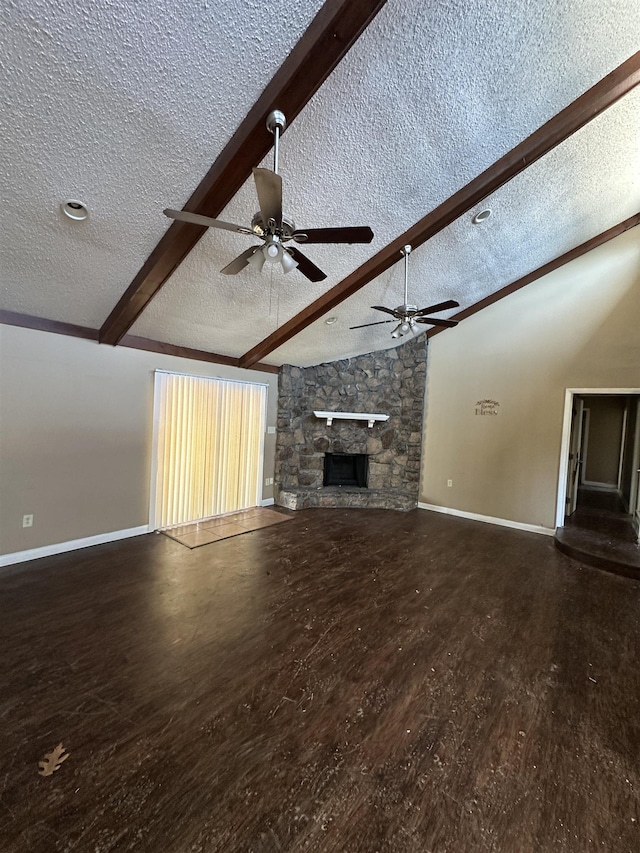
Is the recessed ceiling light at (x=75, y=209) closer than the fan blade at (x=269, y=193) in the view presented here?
No

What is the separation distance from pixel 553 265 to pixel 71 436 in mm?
6396

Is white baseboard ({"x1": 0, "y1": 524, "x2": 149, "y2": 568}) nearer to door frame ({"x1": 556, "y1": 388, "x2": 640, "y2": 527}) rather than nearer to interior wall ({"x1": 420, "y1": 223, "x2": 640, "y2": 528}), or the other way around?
interior wall ({"x1": 420, "y1": 223, "x2": 640, "y2": 528})

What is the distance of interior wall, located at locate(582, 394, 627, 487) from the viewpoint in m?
7.12

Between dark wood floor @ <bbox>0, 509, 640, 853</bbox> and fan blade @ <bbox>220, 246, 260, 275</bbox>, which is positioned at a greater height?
fan blade @ <bbox>220, 246, 260, 275</bbox>

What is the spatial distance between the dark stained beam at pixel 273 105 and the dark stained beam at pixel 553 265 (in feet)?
13.8

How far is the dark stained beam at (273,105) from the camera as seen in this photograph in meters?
1.65

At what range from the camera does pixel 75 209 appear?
7.36 feet

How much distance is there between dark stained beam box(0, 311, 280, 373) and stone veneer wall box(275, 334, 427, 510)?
1.06m

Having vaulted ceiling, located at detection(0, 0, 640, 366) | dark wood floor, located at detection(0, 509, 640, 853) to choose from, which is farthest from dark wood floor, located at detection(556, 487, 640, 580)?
vaulted ceiling, located at detection(0, 0, 640, 366)

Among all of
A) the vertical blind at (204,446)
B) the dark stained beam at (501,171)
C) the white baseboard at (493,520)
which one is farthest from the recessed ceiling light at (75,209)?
the white baseboard at (493,520)

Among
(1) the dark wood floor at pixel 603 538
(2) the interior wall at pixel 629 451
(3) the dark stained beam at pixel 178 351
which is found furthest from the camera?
(2) the interior wall at pixel 629 451

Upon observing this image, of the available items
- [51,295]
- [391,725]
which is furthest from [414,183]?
[391,725]

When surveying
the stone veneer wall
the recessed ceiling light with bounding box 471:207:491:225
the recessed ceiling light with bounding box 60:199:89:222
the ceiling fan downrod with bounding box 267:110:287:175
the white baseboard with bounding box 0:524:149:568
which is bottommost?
the white baseboard with bounding box 0:524:149:568

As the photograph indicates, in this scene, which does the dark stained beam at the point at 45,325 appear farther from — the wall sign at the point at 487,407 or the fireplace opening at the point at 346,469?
the wall sign at the point at 487,407
